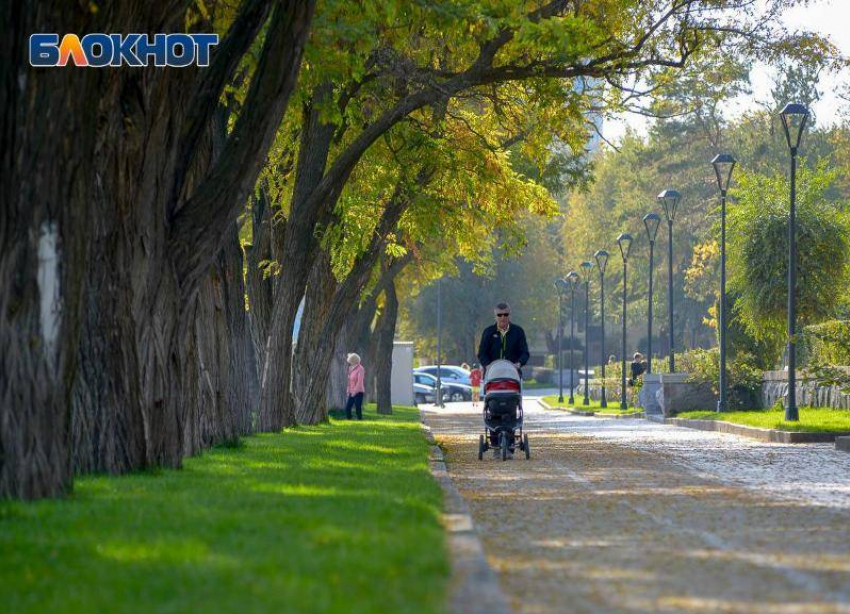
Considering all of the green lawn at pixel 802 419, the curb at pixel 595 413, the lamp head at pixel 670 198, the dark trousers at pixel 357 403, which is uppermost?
the lamp head at pixel 670 198

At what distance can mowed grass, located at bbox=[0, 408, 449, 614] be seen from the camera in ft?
22.7

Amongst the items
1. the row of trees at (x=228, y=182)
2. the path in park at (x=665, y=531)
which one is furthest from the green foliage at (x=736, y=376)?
the path in park at (x=665, y=531)

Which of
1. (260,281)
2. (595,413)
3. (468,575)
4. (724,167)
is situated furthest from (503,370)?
(595,413)

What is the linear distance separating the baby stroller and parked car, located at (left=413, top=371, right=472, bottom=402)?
56.9m

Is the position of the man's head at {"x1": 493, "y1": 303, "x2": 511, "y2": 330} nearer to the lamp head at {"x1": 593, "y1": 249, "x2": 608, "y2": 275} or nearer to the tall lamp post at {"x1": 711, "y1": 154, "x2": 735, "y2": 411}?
the tall lamp post at {"x1": 711, "y1": 154, "x2": 735, "y2": 411}

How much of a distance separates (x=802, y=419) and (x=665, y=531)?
65.9ft

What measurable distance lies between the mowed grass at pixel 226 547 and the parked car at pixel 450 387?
63037 mm

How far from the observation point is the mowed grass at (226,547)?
6906 millimetres

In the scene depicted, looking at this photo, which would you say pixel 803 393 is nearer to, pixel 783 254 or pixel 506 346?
pixel 783 254

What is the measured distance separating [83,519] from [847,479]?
9561 mm

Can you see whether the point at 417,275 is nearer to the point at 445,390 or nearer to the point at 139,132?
the point at 445,390

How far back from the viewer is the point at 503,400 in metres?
19.6

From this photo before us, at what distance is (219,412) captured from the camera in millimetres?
21156

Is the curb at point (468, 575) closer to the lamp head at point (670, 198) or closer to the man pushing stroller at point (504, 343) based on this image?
the man pushing stroller at point (504, 343)
